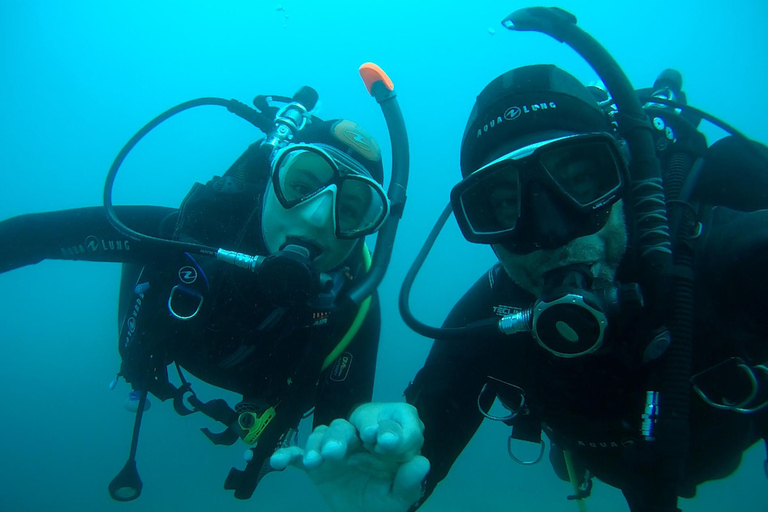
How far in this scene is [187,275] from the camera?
2.98 metres

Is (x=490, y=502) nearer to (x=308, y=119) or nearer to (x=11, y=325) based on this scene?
(x=308, y=119)

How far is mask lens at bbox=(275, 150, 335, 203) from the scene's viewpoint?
3.12 meters

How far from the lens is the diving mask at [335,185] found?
122 inches

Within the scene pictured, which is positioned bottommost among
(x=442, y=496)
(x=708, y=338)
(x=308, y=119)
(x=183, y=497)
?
(x=442, y=496)

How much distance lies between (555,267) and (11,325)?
41.2 metres

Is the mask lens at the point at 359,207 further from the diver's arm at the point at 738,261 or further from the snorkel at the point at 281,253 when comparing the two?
the diver's arm at the point at 738,261

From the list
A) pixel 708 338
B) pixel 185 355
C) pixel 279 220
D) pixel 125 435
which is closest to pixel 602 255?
pixel 708 338

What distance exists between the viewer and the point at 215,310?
10.8 ft

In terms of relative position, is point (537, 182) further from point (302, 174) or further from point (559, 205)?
point (302, 174)

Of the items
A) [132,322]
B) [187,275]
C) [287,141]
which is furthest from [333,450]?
[287,141]

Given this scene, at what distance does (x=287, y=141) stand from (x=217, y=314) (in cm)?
176

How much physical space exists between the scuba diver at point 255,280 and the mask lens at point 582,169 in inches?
55.9

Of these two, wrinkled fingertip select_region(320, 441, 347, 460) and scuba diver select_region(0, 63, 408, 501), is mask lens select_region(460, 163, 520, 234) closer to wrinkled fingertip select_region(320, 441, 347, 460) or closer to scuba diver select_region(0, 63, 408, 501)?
scuba diver select_region(0, 63, 408, 501)

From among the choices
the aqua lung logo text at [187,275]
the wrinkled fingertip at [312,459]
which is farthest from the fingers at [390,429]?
the aqua lung logo text at [187,275]
